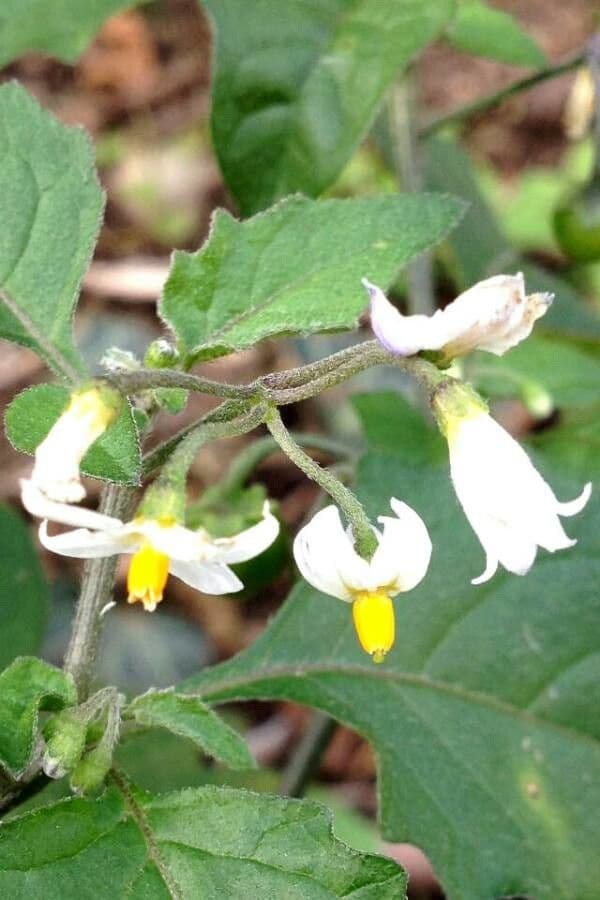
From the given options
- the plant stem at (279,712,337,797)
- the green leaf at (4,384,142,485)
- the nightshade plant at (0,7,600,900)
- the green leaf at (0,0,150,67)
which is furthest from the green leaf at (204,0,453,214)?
the plant stem at (279,712,337,797)

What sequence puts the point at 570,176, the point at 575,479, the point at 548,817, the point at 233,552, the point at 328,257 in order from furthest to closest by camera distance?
1. the point at 570,176
2. the point at 575,479
3. the point at 548,817
4. the point at 328,257
5. the point at 233,552

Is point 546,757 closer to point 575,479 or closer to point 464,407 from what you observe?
point 575,479

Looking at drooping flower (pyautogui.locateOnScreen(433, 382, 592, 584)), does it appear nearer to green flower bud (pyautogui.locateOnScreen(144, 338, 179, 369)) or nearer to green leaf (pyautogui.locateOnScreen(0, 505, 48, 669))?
green flower bud (pyautogui.locateOnScreen(144, 338, 179, 369))

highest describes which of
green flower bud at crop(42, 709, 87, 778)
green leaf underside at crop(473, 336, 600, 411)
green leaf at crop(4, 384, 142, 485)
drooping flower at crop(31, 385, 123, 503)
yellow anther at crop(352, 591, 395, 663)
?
drooping flower at crop(31, 385, 123, 503)

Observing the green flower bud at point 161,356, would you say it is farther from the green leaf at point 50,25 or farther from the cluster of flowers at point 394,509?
the green leaf at point 50,25

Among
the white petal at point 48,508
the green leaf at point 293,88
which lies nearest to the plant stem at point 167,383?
the white petal at point 48,508

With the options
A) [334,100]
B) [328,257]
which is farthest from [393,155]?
[328,257]

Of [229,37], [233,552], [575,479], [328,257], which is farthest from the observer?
[229,37]
